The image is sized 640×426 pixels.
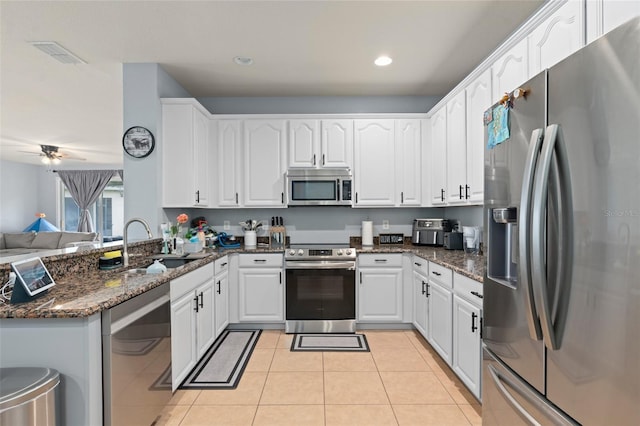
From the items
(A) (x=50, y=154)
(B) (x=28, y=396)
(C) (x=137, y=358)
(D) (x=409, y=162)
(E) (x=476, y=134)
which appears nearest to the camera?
(B) (x=28, y=396)

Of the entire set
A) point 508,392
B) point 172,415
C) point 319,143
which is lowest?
point 172,415

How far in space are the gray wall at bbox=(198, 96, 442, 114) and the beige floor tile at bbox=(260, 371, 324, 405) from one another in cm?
296

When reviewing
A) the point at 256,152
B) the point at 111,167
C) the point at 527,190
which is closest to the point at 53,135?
the point at 111,167

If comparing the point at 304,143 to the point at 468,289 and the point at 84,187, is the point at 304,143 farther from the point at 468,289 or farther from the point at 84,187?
the point at 84,187

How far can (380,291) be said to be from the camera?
3430 mm

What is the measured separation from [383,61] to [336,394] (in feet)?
9.48

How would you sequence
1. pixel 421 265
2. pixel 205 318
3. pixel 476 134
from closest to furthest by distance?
pixel 476 134 → pixel 205 318 → pixel 421 265

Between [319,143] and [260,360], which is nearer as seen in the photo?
[260,360]

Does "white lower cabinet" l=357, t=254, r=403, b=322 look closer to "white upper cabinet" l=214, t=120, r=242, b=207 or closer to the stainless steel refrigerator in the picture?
"white upper cabinet" l=214, t=120, r=242, b=207

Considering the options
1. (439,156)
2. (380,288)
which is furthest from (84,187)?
(439,156)

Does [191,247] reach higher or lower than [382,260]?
higher

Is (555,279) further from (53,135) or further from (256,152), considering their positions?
→ (53,135)

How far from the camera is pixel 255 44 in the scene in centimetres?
277

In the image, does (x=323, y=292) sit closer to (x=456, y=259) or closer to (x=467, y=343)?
(x=456, y=259)
